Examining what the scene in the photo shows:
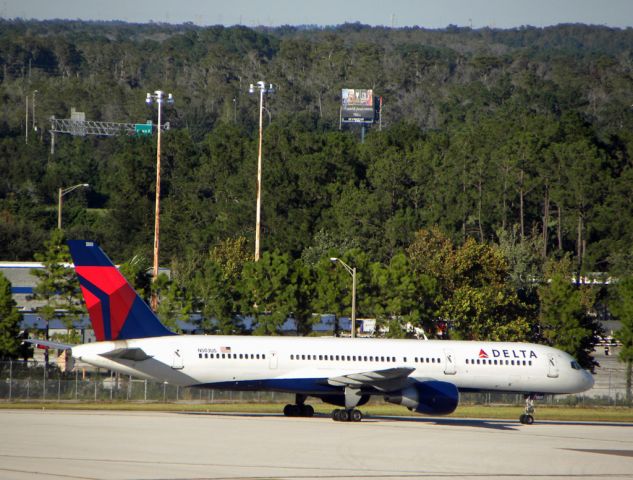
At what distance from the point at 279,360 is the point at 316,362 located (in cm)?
141

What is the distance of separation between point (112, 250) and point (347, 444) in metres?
99.6

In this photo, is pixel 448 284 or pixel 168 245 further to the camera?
pixel 168 245

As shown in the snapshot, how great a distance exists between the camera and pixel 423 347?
45438mm

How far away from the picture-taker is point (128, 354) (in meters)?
41.5

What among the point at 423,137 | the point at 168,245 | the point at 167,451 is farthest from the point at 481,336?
the point at 423,137

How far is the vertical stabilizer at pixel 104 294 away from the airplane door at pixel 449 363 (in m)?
11.8

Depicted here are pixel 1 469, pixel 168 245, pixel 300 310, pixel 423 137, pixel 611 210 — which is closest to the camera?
pixel 1 469

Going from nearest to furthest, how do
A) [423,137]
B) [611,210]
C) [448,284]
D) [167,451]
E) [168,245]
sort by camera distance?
[167,451] < [448,284] < [611,210] < [168,245] < [423,137]

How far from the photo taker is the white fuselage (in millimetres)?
42125

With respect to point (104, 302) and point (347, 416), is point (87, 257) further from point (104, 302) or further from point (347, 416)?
point (347, 416)

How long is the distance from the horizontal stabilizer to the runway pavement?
206 centimetres

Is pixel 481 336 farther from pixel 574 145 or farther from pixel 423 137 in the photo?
pixel 423 137

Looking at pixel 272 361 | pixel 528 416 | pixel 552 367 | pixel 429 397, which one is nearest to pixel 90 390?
pixel 272 361

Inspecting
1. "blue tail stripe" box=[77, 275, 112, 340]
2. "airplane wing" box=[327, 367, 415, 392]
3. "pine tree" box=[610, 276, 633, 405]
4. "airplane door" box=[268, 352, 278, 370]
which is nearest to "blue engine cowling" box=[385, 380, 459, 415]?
"airplane wing" box=[327, 367, 415, 392]
